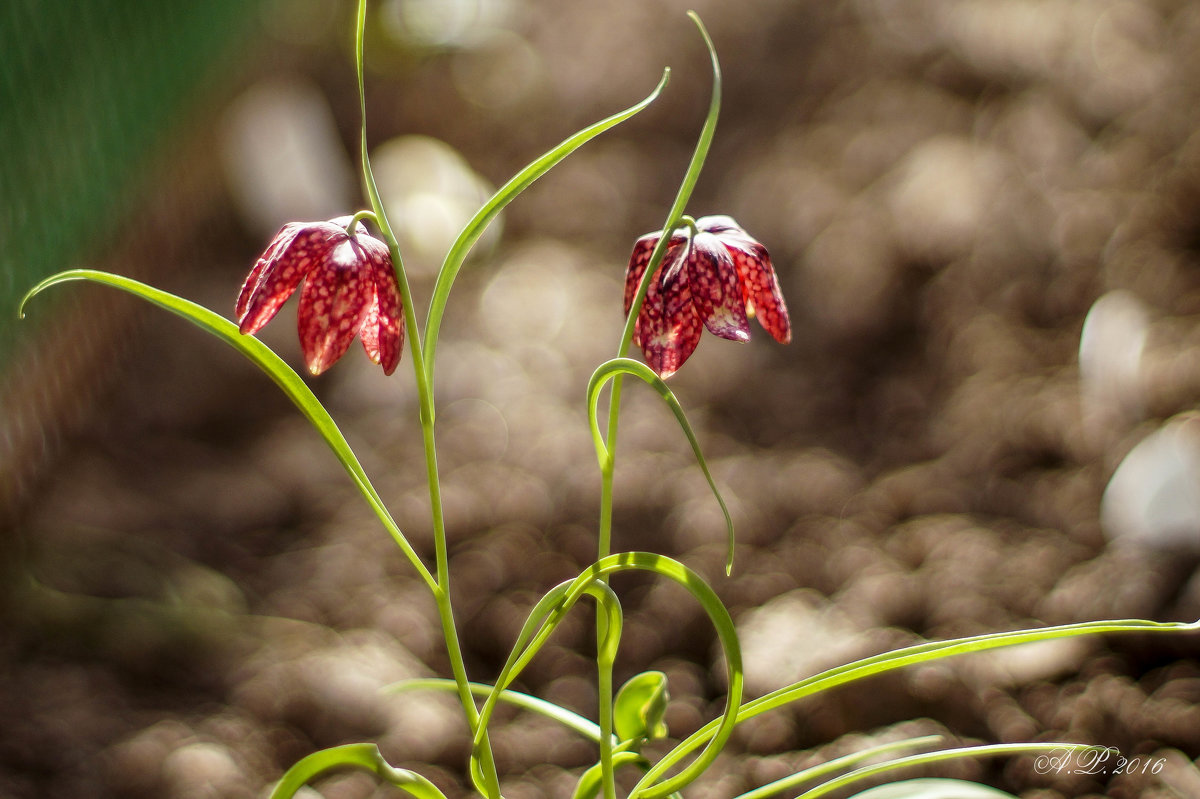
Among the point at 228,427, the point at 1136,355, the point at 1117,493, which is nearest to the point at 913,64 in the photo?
the point at 1136,355

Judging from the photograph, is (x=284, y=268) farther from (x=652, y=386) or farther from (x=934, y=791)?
(x=934, y=791)

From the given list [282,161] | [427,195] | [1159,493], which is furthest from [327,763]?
[282,161]

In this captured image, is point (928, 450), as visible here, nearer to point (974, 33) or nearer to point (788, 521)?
point (788, 521)

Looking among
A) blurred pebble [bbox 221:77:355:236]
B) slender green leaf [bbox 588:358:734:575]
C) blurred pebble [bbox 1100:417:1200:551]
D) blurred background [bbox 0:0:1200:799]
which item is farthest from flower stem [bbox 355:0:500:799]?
blurred pebble [bbox 221:77:355:236]

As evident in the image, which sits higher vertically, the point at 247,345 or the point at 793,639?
the point at 247,345

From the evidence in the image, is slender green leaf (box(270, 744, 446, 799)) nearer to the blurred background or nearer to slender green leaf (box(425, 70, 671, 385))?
slender green leaf (box(425, 70, 671, 385))

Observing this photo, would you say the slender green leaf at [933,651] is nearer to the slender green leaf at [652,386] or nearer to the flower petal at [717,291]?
the slender green leaf at [652,386]
